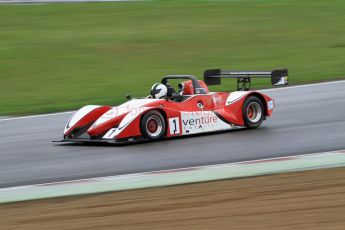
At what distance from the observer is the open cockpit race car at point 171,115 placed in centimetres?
1274

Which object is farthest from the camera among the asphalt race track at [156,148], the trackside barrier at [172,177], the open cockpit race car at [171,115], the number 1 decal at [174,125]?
the number 1 decal at [174,125]

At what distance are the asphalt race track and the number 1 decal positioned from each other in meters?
0.14

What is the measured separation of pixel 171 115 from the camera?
42.7 ft

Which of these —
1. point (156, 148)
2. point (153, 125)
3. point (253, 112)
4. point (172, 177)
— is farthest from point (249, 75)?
point (172, 177)

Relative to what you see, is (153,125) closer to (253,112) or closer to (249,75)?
(253,112)

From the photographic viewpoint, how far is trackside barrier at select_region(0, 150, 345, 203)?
9656mm

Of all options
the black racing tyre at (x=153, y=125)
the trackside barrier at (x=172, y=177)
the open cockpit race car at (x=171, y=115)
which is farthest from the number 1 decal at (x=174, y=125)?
the trackside barrier at (x=172, y=177)

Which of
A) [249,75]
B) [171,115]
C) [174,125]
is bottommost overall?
[174,125]

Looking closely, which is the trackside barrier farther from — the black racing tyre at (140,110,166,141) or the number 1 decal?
the number 1 decal

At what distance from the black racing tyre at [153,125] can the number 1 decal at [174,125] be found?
141 millimetres

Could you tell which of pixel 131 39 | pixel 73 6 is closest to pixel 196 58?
pixel 131 39

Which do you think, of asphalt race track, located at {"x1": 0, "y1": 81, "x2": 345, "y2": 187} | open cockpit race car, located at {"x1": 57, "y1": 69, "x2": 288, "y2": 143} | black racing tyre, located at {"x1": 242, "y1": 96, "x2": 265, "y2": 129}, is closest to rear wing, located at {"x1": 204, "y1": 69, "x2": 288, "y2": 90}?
open cockpit race car, located at {"x1": 57, "y1": 69, "x2": 288, "y2": 143}

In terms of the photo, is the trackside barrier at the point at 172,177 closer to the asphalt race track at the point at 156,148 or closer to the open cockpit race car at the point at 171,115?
the asphalt race track at the point at 156,148

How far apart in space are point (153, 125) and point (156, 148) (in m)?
0.63
